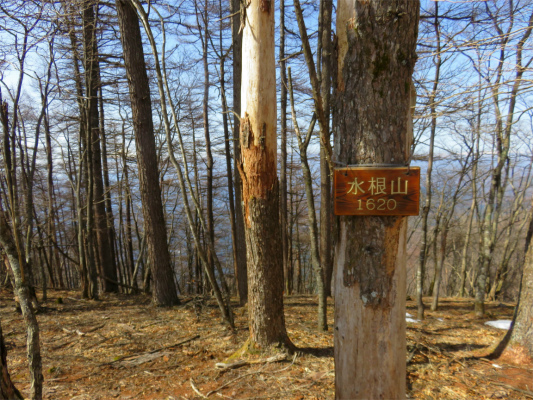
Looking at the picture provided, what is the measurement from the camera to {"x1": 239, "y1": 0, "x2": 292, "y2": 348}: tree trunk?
3266mm

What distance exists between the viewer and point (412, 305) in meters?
7.43

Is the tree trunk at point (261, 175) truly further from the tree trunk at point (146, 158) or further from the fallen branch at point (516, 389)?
the tree trunk at point (146, 158)

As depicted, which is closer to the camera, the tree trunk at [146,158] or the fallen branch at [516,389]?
the fallen branch at [516,389]

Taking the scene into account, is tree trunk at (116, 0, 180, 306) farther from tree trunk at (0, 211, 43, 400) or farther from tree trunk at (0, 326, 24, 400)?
tree trunk at (0, 326, 24, 400)

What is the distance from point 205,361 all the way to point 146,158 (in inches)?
158

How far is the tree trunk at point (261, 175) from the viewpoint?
327 cm

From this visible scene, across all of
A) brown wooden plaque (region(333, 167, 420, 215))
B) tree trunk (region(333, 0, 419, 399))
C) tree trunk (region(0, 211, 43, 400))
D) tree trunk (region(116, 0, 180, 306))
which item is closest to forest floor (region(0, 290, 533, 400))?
tree trunk (region(116, 0, 180, 306))

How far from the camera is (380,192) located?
1.80 meters

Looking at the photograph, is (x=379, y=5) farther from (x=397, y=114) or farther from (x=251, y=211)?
(x=251, y=211)

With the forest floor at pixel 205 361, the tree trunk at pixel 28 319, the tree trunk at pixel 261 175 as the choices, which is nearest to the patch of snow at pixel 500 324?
the forest floor at pixel 205 361

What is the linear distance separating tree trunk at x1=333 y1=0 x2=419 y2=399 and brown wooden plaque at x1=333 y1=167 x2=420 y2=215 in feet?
0.20

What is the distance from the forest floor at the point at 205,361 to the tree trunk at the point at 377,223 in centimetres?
128

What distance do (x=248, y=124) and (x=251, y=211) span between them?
91 cm

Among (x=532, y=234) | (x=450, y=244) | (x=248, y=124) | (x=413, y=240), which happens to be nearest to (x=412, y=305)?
(x=532, y=234)
